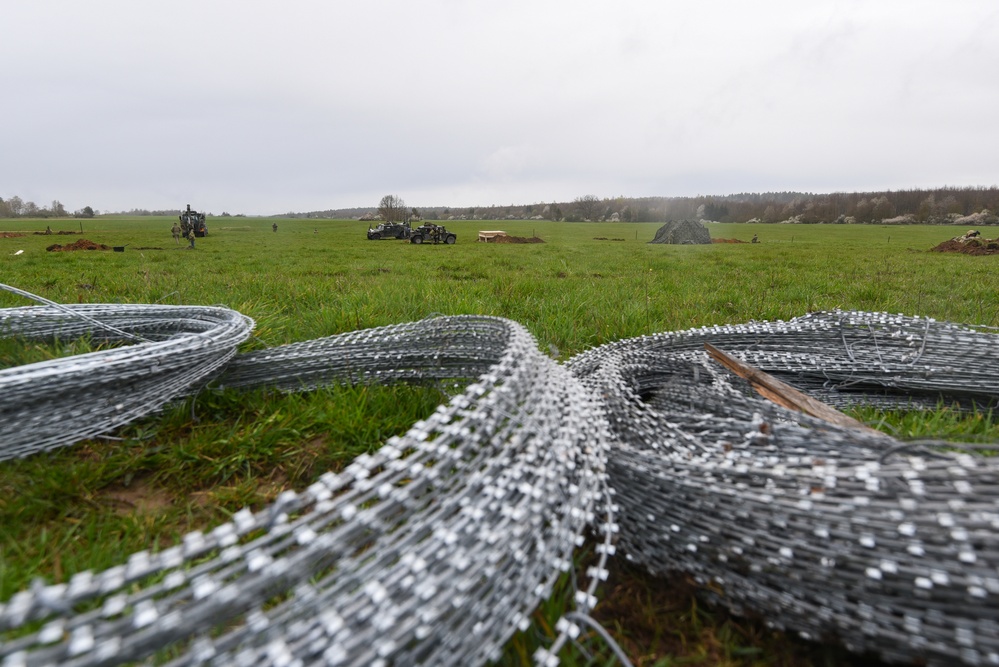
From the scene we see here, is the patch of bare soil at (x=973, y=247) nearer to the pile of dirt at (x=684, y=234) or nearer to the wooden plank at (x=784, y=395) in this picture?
the pile of dirt at (x=684, y=234)

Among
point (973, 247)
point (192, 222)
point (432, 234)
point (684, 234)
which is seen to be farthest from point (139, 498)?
point (684, 234)

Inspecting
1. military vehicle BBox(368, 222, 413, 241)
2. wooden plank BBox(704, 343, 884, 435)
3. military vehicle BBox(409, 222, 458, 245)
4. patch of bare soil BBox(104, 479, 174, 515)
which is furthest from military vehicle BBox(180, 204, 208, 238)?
wooden plank BBox(704, 343, 884, 435)

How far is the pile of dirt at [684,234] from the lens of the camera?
3284cm

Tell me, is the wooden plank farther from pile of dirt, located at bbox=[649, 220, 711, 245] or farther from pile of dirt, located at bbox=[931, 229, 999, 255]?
pile of dirt, located at bbox=[649, 220, 711, 245]

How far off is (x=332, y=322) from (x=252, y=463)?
225cm

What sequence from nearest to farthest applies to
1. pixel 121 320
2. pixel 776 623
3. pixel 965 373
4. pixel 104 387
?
1. pixel 776 623
2. pixel 104 387
3. pixel 965 373
4. pixel 121 320

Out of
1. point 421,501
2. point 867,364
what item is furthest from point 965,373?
point 421,501

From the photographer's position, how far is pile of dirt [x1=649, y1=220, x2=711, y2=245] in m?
32.8

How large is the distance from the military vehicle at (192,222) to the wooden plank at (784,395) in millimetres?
27575

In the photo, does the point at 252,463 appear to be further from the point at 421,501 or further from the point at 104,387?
the point at 421,501

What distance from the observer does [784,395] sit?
105 inches

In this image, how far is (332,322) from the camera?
470cm

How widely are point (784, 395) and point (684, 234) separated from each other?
108 feet

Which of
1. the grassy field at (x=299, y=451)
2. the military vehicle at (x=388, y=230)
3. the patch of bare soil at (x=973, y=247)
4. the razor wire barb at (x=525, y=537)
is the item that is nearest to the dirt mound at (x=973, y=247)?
the patch of bare soil at (x=973, y=247)
